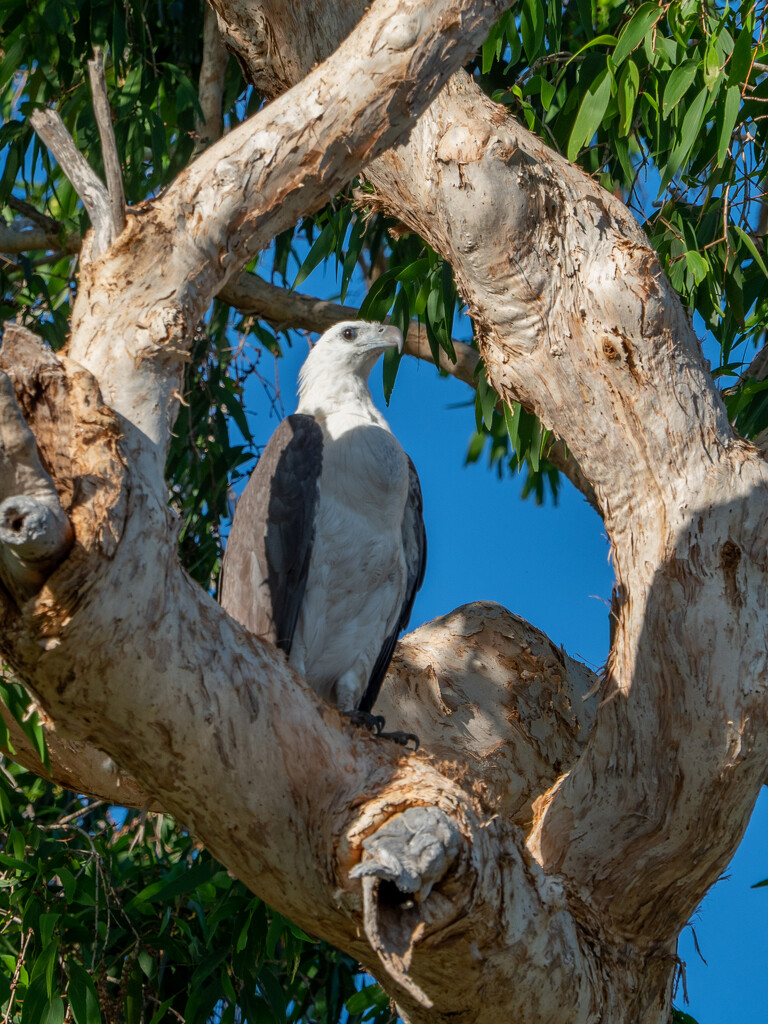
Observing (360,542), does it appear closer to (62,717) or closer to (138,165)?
(62,717)

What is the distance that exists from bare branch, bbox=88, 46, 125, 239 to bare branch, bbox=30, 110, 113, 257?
0.9 inches

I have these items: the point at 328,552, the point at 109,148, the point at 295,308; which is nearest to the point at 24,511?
the point at 109,148

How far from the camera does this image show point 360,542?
11.0 ft

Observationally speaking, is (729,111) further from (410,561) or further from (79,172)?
(79,172)

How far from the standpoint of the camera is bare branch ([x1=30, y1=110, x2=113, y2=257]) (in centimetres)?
192

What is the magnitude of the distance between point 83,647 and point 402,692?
219 centimetres

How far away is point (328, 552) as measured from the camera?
11.0 ft

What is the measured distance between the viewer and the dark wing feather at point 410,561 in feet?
11.5

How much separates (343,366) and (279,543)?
76 centimetres

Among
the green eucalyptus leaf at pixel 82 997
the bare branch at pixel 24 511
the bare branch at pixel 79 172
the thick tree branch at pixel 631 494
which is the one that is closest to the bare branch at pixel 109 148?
the bare branch at pixel 79 172

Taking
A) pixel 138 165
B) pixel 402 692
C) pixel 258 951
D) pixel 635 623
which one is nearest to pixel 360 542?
pixel 402 692

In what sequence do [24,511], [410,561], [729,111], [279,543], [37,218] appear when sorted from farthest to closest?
[37,218] → [410,561] → [279,543] → [729,111] → [24,511]

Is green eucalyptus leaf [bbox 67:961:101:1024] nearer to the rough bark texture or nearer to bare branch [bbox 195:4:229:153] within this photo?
the rough bark texture

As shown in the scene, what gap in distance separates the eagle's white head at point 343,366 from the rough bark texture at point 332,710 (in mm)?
640
